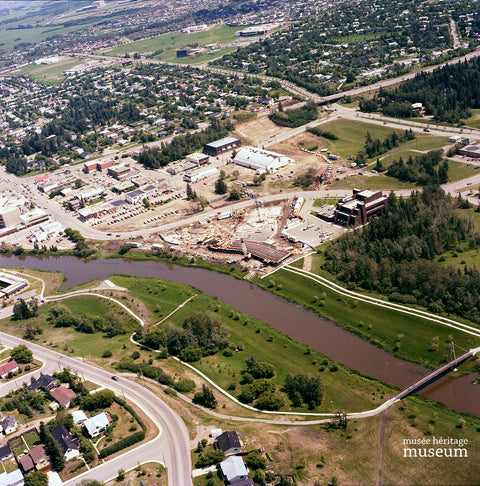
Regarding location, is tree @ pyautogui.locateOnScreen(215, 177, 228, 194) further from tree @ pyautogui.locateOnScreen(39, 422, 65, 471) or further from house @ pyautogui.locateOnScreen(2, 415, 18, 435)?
tree @ pyautogui.locateOnScreen(39, 422, 65, 471)

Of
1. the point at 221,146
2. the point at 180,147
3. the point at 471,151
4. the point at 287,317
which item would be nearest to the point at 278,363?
the point at 287,317

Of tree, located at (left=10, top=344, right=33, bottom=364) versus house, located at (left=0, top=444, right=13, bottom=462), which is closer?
house, located at (left=0, top=444, right=13, bottom=462)

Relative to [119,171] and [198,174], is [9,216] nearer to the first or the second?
[119,171]

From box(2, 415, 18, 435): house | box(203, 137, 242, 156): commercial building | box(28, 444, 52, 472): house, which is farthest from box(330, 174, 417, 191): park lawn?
box(28, 444, 52, 472): house

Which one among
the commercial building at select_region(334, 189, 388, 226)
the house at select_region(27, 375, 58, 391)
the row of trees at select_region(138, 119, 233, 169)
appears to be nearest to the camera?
the house at select_region(27, 375, 58, 391)

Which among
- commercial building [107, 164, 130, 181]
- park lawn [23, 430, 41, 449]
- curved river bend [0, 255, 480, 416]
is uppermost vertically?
commercial building [107, 164, 130, 181]

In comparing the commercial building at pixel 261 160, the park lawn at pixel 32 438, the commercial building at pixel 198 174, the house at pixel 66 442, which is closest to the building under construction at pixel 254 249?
the commercial building at pixel 261 160
